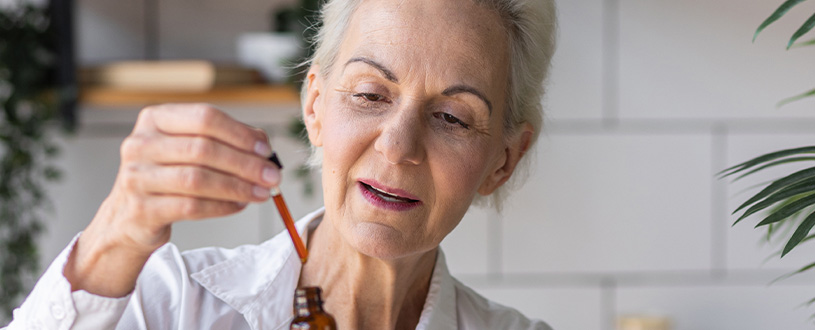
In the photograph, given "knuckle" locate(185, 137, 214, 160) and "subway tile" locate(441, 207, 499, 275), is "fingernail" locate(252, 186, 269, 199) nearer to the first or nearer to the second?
"knuckle" locate(185, 137, 214, 160)

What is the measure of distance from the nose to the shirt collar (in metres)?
0.31

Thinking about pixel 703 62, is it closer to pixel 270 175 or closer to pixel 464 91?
pixel 464 91

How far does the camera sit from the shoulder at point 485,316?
1.44 metres

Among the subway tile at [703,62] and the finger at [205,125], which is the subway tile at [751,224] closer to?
the subway tile at [703,62]

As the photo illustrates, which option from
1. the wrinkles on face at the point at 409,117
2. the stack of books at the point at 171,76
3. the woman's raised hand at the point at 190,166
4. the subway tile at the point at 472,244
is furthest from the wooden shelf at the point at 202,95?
the woman's raised hand at the point at 190,166

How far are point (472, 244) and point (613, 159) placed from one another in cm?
54

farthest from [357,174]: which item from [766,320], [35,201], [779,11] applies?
A: [766,320]

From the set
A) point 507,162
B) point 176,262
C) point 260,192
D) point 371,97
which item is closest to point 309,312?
point 260,192

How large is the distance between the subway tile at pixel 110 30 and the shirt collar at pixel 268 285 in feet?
4.36

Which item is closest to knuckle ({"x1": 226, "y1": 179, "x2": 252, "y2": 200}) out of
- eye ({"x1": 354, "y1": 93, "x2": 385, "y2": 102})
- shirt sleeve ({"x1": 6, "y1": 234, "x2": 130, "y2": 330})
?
shirt sleeve ({"x1": 6, "y1": 234, "x2": 130, "y2": 330})

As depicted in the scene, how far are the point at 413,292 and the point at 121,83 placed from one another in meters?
1.24

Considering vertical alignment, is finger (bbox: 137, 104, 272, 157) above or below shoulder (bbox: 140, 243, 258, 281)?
above

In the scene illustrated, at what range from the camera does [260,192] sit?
2.64 ft

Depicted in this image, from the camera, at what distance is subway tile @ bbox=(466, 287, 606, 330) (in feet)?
8.30
